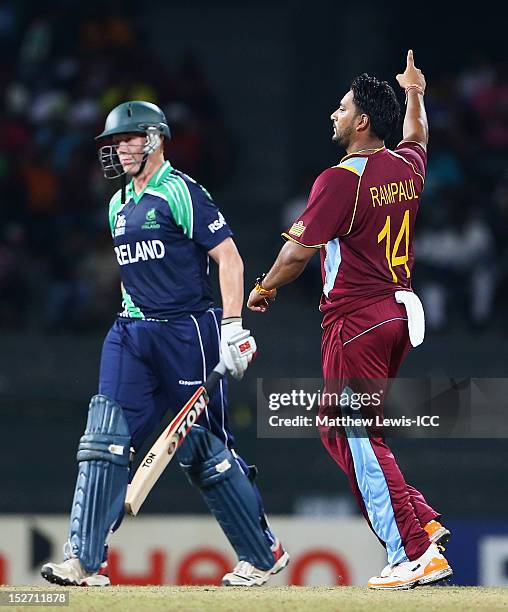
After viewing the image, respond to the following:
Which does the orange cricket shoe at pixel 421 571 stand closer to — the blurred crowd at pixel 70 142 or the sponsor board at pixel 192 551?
the sponsor board at pixel 192 551

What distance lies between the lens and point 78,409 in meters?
11.5

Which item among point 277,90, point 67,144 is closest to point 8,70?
point 67,144

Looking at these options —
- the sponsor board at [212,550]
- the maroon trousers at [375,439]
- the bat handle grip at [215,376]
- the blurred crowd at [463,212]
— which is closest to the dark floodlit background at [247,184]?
the blurred crowd at [463,212]

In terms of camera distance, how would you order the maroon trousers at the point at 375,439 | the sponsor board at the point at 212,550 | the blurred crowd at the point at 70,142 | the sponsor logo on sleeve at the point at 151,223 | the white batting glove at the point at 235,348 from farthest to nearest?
1. the blurred crowd at the point at 70,142
2. the sponsor board at the point at 212,550
3. the sponsor logo on sleeve at the point at 151,223
4. the white batting glove at the point at 235,348
5. the maroon trousers at the point at 375,439

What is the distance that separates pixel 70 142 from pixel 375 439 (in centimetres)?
867

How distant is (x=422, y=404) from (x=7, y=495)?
5.37m

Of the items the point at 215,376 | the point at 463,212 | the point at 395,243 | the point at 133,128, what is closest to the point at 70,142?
the point at 463,212

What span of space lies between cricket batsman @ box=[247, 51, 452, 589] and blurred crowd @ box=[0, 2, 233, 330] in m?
6.68

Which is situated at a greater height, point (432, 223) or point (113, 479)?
point (432, 223)

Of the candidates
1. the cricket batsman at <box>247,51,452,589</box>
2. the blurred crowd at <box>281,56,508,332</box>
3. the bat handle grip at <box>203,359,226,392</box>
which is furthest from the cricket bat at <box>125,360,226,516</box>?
the blurred crowd at <box>281,56,508,332</box>

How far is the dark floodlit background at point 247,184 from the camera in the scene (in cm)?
1114

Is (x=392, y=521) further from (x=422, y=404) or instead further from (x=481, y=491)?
(x=481, y=491)

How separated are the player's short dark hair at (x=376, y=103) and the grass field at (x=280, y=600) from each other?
184cm

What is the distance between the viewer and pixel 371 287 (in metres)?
5.76
